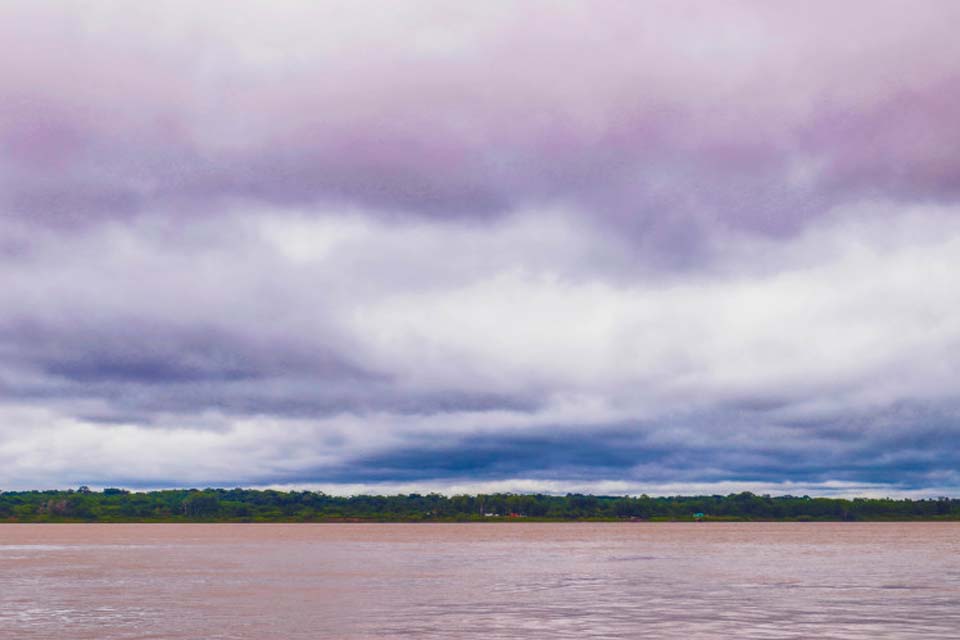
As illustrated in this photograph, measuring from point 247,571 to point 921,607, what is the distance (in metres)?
54.7

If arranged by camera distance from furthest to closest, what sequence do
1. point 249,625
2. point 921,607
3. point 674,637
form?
1. point 921,607
2. point 249,625
3. point 674,637

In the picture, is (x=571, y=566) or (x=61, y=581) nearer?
(x=61, y=581)

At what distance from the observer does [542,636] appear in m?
45.2

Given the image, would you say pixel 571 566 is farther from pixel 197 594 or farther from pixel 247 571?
pixel 197 594

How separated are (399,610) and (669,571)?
36.7 meters

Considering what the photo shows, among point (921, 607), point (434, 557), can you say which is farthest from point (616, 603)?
point (434, 557)

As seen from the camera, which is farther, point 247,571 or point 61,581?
point 247,571

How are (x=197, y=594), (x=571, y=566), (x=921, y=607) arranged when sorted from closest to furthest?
(x=921, y=607)
(x=197, y=594)
(x=571, y=566)

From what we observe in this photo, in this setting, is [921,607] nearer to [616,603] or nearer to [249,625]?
[616,603]

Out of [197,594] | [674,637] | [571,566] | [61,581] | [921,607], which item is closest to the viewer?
[674,637]

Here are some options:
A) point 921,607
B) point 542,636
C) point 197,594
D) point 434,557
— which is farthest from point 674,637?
point 434,557

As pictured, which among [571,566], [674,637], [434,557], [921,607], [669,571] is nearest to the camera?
[674,637]

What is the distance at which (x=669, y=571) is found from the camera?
87812mm

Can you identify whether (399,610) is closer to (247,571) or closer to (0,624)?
(0,624)
